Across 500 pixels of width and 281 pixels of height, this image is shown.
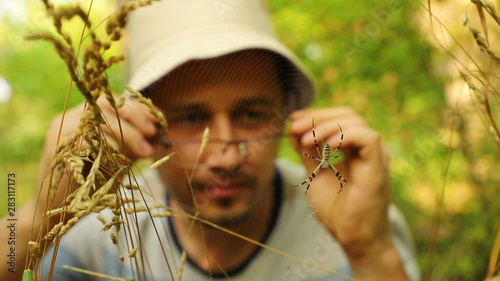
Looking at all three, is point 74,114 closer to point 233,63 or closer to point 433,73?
point 233,63

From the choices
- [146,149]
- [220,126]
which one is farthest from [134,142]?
[220,126]

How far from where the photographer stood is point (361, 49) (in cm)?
199

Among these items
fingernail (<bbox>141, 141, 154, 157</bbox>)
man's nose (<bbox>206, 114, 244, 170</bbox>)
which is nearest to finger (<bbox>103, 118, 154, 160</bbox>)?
fingernail (<bbox>141, 141, 154, 157</bbox>)

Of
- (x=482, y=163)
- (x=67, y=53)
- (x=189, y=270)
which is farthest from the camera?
(x=482, y=163)

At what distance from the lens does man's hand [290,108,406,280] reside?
2.29 ft

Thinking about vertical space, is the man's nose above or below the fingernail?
below

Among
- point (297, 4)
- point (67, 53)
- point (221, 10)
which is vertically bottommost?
point (67, 53)

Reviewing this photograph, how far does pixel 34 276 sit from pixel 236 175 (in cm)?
34

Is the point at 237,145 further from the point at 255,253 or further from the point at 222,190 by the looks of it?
the point at 255,253

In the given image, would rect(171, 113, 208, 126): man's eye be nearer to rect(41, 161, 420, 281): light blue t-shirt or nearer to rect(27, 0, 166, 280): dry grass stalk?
rect(41, 161, 420, 281): light blue t-shirt

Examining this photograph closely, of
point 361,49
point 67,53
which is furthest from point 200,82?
point 361,49

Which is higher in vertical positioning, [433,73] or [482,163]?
[433,73]

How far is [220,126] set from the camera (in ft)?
2.26

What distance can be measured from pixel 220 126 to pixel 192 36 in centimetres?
17
